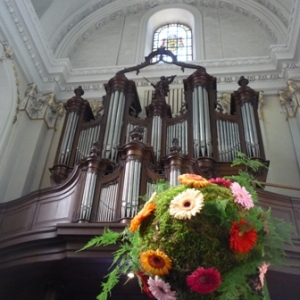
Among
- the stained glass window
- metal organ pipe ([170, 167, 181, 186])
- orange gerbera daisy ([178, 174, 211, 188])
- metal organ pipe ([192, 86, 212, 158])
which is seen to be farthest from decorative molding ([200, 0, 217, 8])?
orange gerbera daisy ([178, 174, 211, 188])

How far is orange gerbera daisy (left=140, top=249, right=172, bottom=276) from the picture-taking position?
1931 millimetres

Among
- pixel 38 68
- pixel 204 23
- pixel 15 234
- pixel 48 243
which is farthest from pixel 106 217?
pixel 204 23

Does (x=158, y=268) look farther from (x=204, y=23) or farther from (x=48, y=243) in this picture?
(x=204, y=23)

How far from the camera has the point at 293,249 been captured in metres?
4.94

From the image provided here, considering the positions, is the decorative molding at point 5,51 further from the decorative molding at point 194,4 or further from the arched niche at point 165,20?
the arched niche at point 165,20

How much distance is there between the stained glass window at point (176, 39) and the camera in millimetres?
11117

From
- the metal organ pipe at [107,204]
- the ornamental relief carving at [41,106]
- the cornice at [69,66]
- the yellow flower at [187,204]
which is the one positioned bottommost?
the yellow flower at [187,204]

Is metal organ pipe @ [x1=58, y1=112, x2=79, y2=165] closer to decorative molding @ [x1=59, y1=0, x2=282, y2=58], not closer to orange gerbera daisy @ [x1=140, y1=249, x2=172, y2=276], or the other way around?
decorative molding @ [x1=59, y1=0, x2=282, y2=58]

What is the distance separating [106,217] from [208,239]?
10.7ft

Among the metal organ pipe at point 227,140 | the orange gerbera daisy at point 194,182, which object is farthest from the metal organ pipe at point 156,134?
the orange gerbera daisy at point 194,182

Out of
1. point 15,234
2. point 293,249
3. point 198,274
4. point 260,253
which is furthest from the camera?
point 15,234

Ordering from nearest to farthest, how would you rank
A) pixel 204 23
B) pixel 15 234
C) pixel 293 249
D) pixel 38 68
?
pixel 293 249 → pixel 15 234 → pixel 38 68 → pixel 204 23

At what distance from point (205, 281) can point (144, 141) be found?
5684 mm

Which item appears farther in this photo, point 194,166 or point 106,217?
point 194,166
